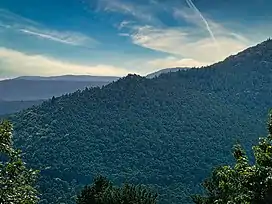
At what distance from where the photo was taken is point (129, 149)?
110 metres

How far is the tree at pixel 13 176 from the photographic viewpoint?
6524 mm

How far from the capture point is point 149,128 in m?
124

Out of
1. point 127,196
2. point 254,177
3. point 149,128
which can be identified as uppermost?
point 254,177

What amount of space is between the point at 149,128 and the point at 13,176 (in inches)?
4635

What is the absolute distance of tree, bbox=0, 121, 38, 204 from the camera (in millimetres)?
6524

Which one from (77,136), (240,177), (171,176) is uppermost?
(240,177)

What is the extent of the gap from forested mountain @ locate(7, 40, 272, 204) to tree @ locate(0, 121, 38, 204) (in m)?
66.5

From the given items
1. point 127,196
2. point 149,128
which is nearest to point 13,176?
point 127,196

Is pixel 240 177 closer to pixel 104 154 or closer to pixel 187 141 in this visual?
pixel 104 154

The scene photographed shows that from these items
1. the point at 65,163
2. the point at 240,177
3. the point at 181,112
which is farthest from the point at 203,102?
the point at 240,177

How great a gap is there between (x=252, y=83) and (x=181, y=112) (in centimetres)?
3718

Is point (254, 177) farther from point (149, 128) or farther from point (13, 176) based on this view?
point (149, 128)

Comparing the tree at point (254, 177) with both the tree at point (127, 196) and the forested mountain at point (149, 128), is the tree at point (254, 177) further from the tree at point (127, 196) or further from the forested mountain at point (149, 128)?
the forested mountain at point (149, 128)

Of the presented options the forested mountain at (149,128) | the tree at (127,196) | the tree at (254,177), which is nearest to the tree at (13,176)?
the tree at (254,177)
